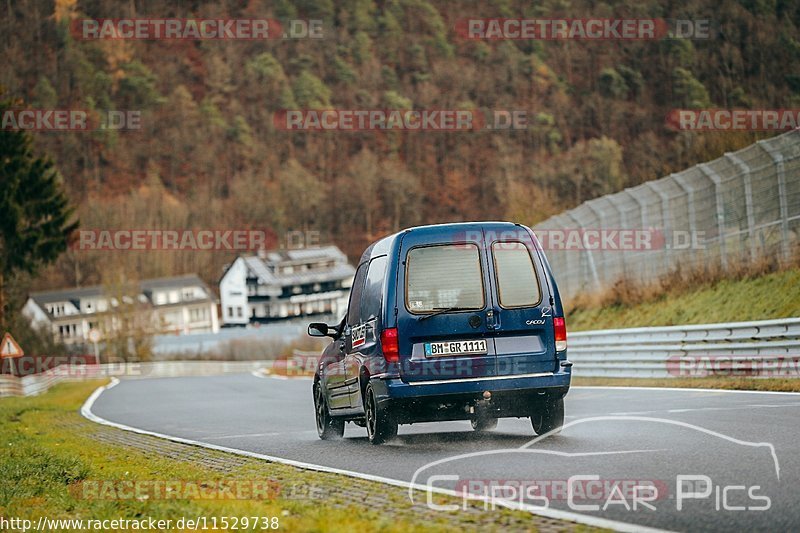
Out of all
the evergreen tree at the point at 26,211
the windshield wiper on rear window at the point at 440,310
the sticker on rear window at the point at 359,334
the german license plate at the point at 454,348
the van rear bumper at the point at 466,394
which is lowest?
the van rear bumper at the point at 466,394

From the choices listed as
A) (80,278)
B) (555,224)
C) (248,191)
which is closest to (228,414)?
(555,224)

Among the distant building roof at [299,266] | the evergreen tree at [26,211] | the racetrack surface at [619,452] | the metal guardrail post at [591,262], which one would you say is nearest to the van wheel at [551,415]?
the racetrack surface at [619,452]

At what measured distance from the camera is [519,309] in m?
11.5

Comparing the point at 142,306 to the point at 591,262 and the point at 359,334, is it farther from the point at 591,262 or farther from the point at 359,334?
the point at 359,334

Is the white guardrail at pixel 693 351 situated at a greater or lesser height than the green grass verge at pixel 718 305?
lesser

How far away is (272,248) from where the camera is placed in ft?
520

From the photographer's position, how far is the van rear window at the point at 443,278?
37.4 feet

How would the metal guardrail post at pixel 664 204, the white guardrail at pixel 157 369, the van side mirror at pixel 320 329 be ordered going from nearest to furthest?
the van side mirror at pixel 320 329
the metal guardrail post at pixel 664 204
the white guardrail at pixel 157 369

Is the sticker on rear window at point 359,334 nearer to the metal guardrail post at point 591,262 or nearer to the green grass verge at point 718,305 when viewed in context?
the green grass verge at point 718,305

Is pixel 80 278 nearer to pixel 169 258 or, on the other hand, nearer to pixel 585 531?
pixel 169 258

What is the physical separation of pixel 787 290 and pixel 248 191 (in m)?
152

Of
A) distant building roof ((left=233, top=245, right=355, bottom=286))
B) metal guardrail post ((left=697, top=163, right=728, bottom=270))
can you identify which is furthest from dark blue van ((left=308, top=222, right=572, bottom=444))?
distant building roof ((left=233, top=245, right=355, bottom=286))

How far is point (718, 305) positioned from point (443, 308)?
13970mm

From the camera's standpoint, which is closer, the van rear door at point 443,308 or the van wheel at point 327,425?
the van rear door at point 443,308
